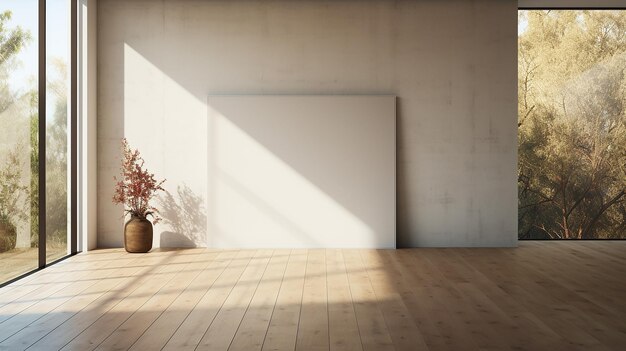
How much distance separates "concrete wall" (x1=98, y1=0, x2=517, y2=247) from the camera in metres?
8.31

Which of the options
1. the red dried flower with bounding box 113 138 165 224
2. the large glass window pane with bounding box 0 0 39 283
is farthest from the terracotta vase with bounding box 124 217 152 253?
the large glass window pane with bounding box 0 0 39 283

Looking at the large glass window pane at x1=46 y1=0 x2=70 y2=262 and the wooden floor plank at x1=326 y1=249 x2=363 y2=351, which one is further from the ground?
the large glass window pane at x1=46 y1=0 x2=70 y2=262

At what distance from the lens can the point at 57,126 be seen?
24.0ft

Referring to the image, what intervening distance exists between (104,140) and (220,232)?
6.21ft

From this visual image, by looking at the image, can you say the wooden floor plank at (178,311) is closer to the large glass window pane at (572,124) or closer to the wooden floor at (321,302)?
the wooden floor at (321,302)

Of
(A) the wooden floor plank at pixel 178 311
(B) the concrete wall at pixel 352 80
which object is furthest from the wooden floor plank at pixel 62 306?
(B) the concrete wall at pixel 352 80

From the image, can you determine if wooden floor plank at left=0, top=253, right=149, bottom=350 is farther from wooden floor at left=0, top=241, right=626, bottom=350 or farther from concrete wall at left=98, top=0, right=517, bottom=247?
concrete wall at left=98, top=0, right=517, bottom=247

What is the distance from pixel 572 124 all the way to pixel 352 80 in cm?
353

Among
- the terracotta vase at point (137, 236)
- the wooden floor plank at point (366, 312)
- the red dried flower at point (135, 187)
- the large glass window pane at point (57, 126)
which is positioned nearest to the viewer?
the wooden floor plank at point (366, 312)

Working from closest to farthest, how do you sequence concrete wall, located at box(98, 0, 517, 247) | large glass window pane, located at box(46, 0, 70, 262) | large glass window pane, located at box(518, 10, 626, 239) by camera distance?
1. large glass window pane, located at box(46, 0, 70, 262)
2. concrete wall, located at box(98, 0, 517, 247)
3. large glass window pane, located at box(518, 10, 626, 239)

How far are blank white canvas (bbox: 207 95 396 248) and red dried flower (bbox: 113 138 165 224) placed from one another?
731mm

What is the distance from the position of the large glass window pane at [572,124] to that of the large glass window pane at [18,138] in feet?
21.7

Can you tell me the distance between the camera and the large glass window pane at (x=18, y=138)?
19.4 feet

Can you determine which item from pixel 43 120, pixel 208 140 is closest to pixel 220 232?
pixel 208 140
